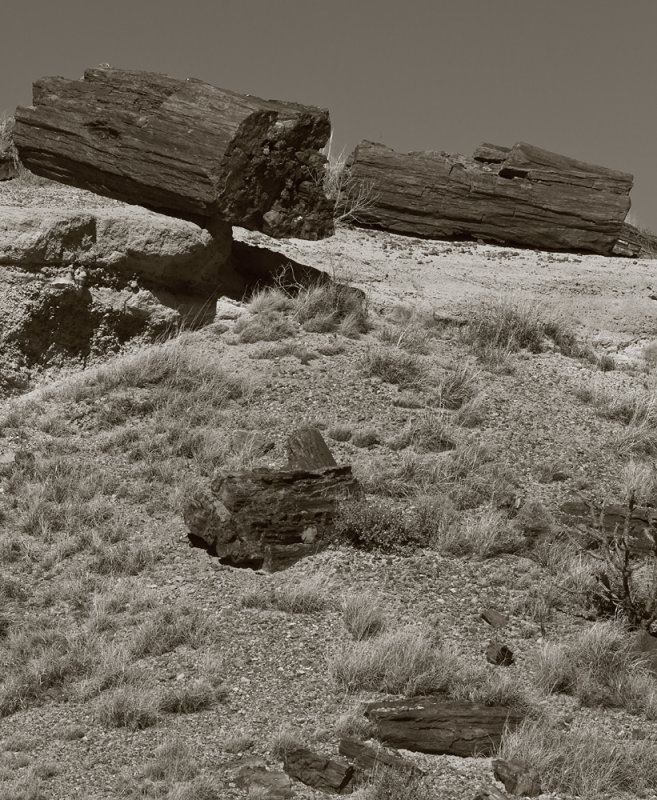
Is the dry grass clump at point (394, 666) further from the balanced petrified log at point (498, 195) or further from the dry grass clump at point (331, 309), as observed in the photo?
the balanced petrified log at point (498, 195)

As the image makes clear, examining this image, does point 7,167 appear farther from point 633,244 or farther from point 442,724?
point 442,724

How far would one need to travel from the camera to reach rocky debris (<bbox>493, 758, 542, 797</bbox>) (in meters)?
6.67

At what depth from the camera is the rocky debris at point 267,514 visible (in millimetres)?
9469

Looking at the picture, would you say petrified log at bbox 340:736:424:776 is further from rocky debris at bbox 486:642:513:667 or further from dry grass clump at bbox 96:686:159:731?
rocky debris at bbox 486:642:513:667

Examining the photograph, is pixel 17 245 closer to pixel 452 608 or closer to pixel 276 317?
→ pixel 276 317

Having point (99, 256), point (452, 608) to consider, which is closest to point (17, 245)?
point (99, 256)

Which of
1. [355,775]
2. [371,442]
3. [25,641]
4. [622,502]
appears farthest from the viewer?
[371,442]

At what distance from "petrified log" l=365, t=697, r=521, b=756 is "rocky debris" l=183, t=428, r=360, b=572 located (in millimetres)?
2249

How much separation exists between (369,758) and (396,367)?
21.0ft

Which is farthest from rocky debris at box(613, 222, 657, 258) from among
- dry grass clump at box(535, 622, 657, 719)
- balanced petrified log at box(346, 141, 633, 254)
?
dry grass clump at box(535, 622, 657, 719)

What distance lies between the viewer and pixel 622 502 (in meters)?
10.8

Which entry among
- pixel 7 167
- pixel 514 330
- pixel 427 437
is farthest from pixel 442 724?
pixel 7 167

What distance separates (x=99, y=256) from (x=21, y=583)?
492cm

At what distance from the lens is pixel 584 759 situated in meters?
6.86
